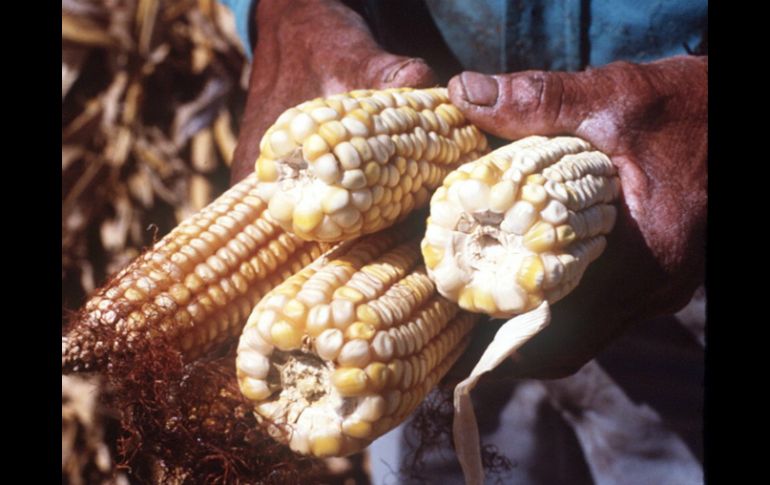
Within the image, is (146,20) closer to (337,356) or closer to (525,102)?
(525,102)

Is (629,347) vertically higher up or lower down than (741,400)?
lower down

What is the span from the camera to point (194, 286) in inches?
28.1

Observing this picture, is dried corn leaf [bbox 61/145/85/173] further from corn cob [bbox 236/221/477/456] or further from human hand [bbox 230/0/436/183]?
corn cob [bbox 236/221/477/456]

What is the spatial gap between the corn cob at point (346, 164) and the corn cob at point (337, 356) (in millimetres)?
54

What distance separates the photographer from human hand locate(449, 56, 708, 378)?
0.75 metres

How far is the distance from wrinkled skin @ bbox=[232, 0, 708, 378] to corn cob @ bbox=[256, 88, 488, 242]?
100 millimetres

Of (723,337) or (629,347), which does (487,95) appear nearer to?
(723,337)

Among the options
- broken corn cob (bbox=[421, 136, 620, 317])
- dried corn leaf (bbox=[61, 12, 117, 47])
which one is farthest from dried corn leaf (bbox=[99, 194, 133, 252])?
broken corn cob (bbox=[421, 136, 620, 317])

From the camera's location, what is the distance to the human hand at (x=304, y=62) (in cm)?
89

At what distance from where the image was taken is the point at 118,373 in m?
0.70

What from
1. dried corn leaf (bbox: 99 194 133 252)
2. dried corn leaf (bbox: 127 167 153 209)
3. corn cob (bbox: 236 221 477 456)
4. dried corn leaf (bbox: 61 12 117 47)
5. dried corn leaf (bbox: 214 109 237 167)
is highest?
dried corn leaf (bbox: 61 12 117 47)

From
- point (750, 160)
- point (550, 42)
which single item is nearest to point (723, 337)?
point (750, 160)
